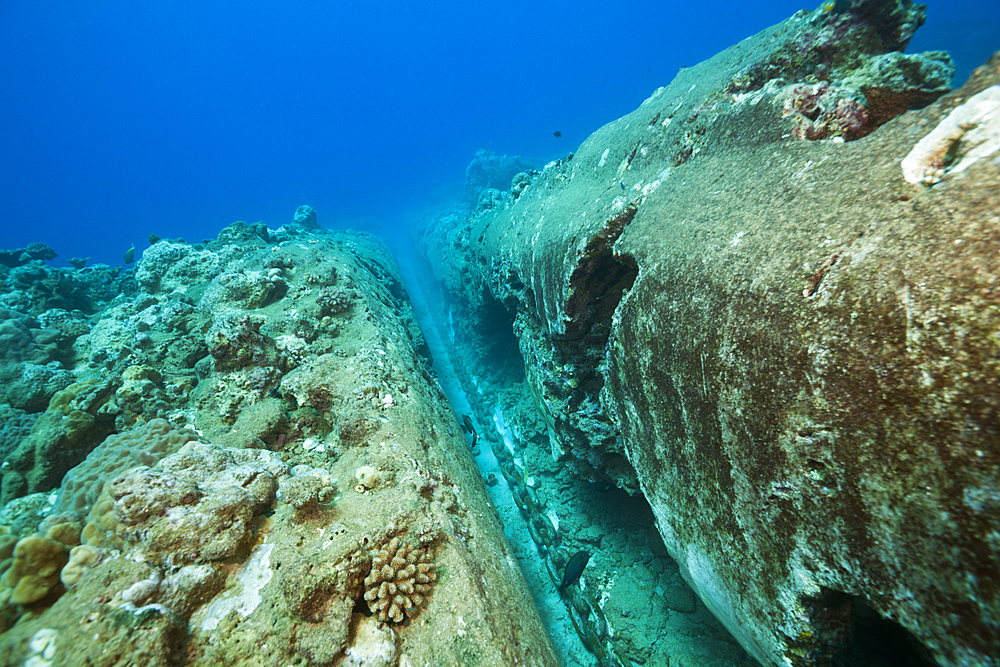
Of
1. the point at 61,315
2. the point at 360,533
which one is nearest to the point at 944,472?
the point at 360,533

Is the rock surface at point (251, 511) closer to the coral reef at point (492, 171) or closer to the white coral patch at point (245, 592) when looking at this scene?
the white coral patch at point (245, 592)

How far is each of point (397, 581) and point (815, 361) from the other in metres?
3.18

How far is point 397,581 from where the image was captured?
2.68 m

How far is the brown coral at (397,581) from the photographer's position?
8.43 feet

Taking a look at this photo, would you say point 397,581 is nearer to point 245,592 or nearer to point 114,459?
point 245,592

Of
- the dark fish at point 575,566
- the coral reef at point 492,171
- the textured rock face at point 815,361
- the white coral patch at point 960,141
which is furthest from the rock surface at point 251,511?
the coral reef at point 492,171

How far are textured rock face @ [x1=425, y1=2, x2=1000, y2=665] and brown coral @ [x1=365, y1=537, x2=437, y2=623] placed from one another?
84.0 inches

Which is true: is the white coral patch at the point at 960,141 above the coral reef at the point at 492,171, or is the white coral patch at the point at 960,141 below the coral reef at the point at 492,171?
below

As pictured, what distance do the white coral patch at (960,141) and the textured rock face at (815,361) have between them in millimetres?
82

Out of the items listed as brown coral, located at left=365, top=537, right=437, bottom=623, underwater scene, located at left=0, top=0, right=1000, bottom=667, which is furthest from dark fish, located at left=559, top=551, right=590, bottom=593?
brown coral, located at left=365, top=537, right=437, bottom=623

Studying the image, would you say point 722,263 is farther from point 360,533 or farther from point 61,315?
point 61,315

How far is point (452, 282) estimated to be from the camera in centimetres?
1137

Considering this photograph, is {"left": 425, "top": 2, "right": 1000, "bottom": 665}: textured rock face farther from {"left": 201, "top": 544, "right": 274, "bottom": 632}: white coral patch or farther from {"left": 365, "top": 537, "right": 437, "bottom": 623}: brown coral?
{"left": 201, "top": 544, "right": 274, "bottom": 632}: white coral patch

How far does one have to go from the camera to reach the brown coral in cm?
257
